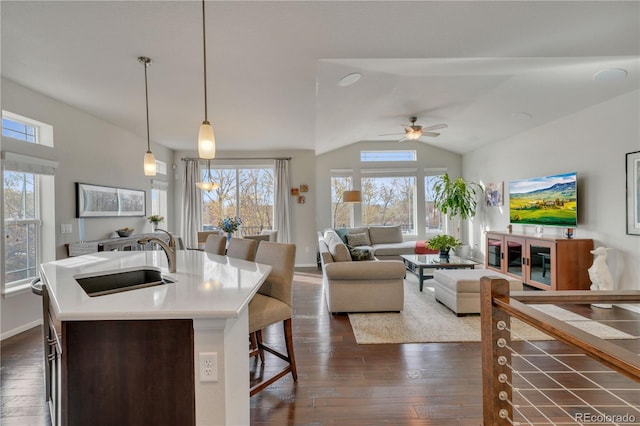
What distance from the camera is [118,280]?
6.37 ft

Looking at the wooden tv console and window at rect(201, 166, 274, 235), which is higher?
window at rect(201, 166, 274, 235)

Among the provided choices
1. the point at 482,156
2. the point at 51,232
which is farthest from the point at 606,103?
the point at 51,232

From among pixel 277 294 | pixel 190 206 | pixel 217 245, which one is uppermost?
pixel 190 206

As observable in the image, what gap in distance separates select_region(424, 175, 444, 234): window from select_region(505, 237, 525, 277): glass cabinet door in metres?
2.49

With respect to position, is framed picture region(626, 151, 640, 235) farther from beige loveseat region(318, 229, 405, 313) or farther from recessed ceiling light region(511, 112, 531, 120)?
beige loveseat region(318, 229, 405, 313)

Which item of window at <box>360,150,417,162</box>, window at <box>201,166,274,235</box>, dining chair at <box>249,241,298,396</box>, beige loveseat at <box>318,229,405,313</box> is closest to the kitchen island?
dining chair at <box>249,241,298,396</box>

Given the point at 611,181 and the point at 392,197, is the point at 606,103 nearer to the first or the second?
the point at 611,181

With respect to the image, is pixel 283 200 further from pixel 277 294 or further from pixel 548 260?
pixel 548 260

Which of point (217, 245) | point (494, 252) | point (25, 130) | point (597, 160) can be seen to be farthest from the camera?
point (494, 252)

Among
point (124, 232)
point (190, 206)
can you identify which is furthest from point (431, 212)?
point (124, 232)

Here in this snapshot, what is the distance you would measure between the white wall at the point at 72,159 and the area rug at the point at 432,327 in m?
3.49

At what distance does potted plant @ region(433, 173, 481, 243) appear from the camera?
6570mm

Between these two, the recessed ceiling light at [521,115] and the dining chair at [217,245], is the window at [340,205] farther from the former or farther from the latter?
the dining chair at [217,245]

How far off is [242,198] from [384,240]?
3370mm
